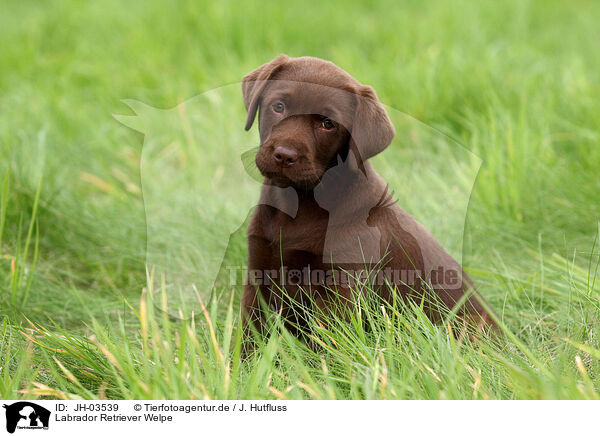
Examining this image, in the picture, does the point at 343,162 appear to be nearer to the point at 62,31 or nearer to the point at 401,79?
the point at 401,79

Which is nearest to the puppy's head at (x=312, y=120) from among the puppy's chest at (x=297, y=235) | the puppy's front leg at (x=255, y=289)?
the puppy's chest at (x=297, y=235)

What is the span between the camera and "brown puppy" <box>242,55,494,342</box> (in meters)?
2.50

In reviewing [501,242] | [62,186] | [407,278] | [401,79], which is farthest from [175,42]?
[407,278]

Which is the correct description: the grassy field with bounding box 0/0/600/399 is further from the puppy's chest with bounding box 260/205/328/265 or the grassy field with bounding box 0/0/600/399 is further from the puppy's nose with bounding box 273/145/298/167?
the puppy's nose with bounding box 273/145/298/167

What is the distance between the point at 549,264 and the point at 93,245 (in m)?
2.29

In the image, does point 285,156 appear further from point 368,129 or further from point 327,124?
point 368,129

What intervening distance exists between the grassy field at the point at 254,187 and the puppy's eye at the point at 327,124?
391 millimetres
